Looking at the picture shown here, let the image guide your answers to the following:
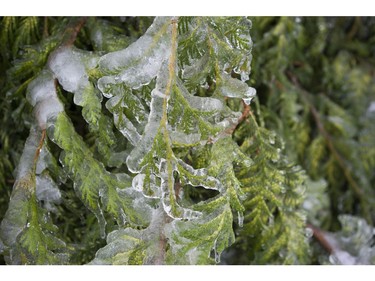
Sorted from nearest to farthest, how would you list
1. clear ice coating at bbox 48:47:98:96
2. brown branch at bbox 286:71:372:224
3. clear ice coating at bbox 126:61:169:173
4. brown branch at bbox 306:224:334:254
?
clear ice coating at bbox 126:61:169:173, clear ice coating at bbox 48:47:98:96, brown branch at bbox 306:224:334:254, brown branch at bbox 286:71:372:224

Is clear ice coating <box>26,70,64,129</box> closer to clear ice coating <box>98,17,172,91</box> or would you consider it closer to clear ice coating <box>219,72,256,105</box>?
clear ice coating <box>98,17,172,91</box>

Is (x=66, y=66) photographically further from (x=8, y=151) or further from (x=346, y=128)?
(x=346, y=128)

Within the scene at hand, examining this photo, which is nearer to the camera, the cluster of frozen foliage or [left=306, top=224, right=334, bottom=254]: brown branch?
the cluster of frozen foliage

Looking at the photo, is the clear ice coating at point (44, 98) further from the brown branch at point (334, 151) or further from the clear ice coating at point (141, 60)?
the brown branch at point (334, 151)

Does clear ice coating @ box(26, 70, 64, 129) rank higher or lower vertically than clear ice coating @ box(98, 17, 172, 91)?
lower

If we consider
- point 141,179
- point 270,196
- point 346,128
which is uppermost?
point 141,179

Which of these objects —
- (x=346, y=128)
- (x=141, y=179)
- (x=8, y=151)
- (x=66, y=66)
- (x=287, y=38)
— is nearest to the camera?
(x=141, y=179)

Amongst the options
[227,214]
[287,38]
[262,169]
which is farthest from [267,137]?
[287,38]

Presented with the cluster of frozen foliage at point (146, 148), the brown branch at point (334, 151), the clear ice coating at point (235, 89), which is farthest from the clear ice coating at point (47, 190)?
the brown branch at point (334, 151)

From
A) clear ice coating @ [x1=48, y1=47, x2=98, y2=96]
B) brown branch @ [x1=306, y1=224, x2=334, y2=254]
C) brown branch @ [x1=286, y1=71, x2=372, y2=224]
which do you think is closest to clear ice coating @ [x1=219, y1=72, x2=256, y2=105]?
clear ice coating @ [x1=48, y1=47, x2=98, y2=96]

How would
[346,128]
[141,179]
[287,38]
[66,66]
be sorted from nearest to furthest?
1. [141,179]
2. [66,66]
3. [287,38]
4. [346,128]
